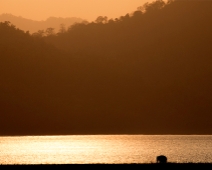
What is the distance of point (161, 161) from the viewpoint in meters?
59.6
